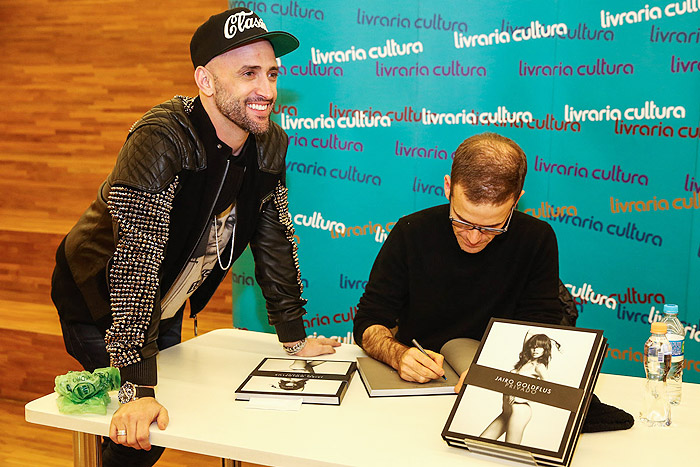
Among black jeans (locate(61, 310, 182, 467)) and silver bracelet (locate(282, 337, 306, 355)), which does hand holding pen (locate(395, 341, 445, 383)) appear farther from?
black jeans (locate(61, 310, 182, 467))

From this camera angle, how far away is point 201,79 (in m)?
1.82

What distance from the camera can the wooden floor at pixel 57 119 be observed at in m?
4.20

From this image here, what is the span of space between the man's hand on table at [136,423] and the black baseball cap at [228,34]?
0.91 metres

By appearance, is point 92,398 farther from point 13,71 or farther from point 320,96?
point 13,71

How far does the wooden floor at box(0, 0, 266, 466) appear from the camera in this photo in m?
4.20

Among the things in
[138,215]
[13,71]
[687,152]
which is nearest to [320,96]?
[687,152]

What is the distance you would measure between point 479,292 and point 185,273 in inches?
35.5

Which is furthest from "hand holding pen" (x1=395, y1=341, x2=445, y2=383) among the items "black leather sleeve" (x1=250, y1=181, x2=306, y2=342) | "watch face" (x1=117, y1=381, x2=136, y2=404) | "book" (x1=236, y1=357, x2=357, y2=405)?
"watch face" (x1=117, y1=381, x2=136, y2=404)

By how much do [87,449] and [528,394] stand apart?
1051 mm

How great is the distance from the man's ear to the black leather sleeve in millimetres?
372

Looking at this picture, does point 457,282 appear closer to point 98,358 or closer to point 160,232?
point 160,232

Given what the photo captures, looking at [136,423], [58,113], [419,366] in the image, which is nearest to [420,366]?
[419,366]

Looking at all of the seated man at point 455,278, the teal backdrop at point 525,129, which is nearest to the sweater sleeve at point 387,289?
the seated man at point 455,278

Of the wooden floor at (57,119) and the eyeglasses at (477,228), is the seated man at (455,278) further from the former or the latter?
the wooden floor at (57,119)
